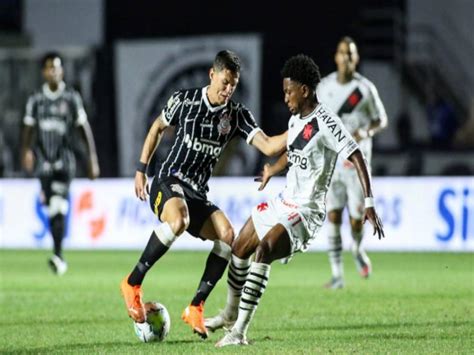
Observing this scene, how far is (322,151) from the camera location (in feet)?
27.9

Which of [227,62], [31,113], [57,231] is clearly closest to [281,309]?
[227,62]

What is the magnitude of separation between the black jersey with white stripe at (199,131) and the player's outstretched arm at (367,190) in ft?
3.75

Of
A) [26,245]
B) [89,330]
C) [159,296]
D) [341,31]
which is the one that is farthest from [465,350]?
[341,31]

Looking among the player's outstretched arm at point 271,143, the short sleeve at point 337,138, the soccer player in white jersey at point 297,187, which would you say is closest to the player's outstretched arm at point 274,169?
the soccer player in white jersey at point 297,187

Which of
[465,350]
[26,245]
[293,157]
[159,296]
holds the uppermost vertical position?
[293,157]

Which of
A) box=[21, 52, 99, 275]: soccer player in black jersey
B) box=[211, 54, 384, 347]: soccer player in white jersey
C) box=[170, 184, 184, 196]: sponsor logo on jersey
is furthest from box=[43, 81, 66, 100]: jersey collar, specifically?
box=[211, 54, 384, 347]: soccer player in white jersey

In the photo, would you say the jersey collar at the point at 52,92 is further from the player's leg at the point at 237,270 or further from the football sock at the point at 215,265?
the player's leg at the point at 237,270

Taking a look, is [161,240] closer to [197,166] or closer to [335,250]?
[197,166]

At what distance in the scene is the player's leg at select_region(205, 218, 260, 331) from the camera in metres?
8.73

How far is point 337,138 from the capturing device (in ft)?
27.4

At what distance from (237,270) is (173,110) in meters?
1.28

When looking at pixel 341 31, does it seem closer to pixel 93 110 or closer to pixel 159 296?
pixel 93 110

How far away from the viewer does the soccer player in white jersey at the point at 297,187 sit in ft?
27.0

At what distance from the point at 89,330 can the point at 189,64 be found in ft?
Answer: 51.5
